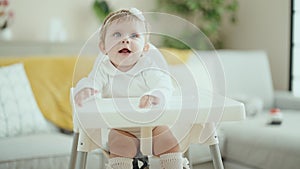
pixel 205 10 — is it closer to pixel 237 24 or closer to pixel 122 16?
pixel 237 24

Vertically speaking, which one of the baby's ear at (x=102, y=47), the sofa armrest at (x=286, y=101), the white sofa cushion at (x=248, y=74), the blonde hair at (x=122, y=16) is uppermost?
the white sofa cushion at (x=248, y=74)

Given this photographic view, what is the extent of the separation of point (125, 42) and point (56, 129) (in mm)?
1515

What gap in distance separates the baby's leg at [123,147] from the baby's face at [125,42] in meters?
0.17

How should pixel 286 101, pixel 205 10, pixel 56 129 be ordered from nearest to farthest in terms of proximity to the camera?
pixel 56 129 → pixel 286 101 → pixel 205 10

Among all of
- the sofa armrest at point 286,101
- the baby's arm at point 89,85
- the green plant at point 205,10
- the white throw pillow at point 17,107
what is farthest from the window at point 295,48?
the baby's arm at point 89,85

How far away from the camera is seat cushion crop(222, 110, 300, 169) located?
228 centimetres

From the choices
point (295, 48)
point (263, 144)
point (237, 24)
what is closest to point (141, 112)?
point (263, 144)

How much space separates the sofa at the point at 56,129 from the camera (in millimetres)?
2189

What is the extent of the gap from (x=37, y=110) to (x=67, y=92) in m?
0.22

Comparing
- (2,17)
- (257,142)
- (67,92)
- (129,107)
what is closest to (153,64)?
(129,107)

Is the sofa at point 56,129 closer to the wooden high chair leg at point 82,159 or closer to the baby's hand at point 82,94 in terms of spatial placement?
the wooden high chair leg at point 82,159

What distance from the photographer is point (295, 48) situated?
3484 millimetres

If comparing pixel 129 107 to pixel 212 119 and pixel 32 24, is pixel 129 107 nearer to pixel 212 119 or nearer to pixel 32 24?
pixel 212 119

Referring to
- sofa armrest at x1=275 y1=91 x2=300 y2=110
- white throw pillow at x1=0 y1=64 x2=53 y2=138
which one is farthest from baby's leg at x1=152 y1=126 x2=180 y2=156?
sofa armrest at x1=275 y1=91 x2=300 y2=110
